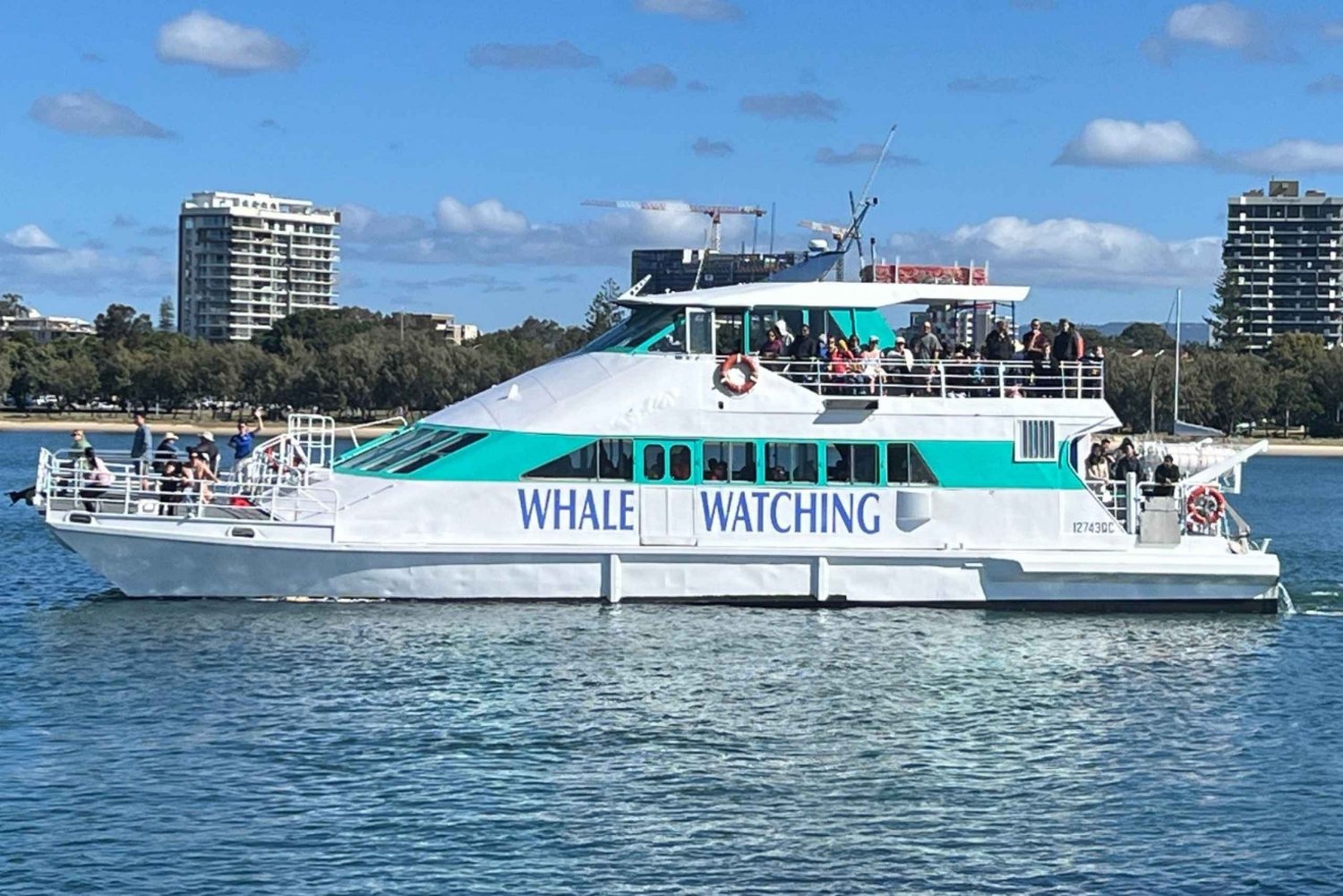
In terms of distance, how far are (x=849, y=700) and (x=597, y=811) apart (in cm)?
518

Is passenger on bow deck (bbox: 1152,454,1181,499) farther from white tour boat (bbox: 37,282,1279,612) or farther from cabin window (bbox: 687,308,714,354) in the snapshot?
cabin window (bbox: 687,308,714,354)

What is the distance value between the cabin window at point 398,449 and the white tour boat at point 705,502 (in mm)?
50

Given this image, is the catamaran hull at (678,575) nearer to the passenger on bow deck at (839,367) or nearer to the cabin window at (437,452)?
the cabin window at (437,452)

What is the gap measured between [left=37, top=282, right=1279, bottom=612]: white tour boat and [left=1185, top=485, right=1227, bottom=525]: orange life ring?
724 millimetres

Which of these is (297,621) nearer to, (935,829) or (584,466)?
(584,466)

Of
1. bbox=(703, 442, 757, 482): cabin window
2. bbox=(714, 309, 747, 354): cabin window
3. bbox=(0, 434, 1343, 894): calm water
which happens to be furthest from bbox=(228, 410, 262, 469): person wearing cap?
bbox=(714, 309, 747, 354): cabin window

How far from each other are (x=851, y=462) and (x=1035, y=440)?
8.21ft

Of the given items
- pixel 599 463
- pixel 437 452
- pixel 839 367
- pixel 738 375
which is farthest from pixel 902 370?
pixel 437 452

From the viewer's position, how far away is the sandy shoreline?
104 m

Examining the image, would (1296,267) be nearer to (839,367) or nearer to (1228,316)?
(1228,316)

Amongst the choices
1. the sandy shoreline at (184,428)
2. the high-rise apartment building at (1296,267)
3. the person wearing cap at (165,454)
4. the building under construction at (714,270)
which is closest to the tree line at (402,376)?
the sandy shoreline at (184,428)

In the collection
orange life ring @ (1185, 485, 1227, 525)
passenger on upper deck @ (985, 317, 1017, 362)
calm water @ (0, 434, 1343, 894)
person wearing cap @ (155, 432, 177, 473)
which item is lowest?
calm water @ (0, 434, 1343, 894)

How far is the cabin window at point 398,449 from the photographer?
2616cm

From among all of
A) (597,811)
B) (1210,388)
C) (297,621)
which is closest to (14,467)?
(297,621)
